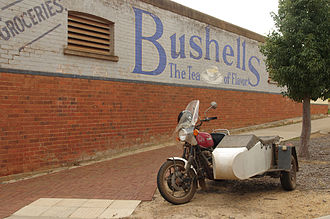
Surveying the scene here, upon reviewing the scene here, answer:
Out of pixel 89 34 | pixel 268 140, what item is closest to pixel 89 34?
pixel 89 34

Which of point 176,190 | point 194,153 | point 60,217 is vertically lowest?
point 60,217

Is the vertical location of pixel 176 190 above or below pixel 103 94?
below

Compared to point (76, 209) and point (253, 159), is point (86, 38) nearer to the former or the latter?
point (76, 209)

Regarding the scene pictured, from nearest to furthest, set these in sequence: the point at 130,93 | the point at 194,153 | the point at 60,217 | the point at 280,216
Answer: the point at 280,216
the point at 60,217
the point at 194,153
the point at 130,93

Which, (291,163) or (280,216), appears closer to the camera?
(280,216)

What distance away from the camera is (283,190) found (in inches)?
216

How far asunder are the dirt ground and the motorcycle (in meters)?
0.24

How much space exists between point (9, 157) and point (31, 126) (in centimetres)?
83

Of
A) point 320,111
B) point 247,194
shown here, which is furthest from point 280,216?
point 320,111

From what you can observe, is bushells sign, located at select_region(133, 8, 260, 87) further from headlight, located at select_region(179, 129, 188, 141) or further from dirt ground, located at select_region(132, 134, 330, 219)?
dirt ground, located at select_region(132, 134, 330, 219)

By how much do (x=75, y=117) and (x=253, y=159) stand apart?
4952 millimetres

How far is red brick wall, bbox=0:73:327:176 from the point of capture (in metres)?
6.96

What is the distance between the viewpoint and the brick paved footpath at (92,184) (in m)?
5.48

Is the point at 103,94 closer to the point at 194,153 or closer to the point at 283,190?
the point at 194,153
